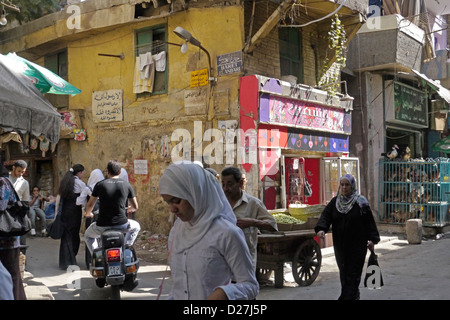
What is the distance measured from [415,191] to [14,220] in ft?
39.3

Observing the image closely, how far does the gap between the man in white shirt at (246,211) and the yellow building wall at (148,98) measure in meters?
6.06

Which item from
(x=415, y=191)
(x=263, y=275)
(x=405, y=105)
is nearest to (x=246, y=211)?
(x=263, y=275)

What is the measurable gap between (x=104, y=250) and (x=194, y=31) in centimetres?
705

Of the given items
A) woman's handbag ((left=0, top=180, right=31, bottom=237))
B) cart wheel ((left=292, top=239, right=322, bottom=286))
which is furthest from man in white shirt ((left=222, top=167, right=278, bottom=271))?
cart wheel ((left=292, top=239, right=322, bottom=286))

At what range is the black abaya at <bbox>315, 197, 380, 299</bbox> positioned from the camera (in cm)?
571

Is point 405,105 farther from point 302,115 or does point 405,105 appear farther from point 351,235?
point 351,235

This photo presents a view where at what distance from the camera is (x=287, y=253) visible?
7.30m

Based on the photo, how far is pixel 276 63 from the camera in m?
11.6

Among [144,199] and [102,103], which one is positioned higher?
→ [102,103]

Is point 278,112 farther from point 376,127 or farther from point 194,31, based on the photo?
point 376,127

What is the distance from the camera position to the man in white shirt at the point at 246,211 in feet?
15.2

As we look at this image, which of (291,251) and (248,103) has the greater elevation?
(248,103)

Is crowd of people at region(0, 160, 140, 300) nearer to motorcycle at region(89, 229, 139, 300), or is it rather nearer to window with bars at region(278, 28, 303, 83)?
motorcycle at region(89, 229, 139, 300)
